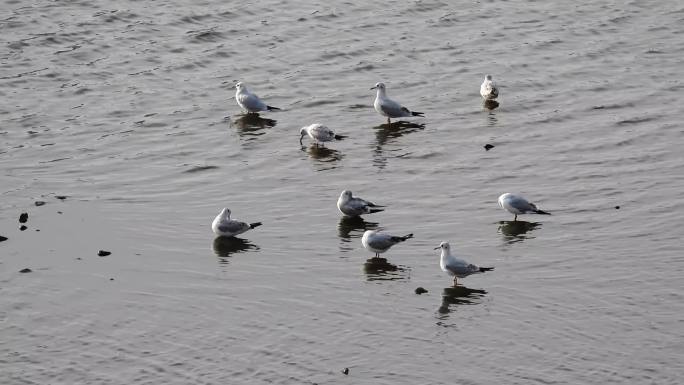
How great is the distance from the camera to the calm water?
669 inches

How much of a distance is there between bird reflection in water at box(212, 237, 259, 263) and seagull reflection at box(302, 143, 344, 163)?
17.5 ft

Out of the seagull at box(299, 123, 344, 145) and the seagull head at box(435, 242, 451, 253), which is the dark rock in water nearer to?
the seagull head at box(435, 242, 451, 253)

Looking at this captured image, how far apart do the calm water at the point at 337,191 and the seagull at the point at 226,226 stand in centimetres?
32

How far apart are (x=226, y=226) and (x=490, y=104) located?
1104 cm

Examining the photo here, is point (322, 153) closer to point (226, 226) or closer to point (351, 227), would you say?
point (351, 227)

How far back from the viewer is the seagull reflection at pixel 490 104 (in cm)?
2995

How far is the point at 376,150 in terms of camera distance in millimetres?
27172

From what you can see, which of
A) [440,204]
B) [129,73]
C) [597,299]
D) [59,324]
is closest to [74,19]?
[129,73]

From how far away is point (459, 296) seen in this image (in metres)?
19.0

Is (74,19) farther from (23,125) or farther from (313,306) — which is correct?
(313,306)

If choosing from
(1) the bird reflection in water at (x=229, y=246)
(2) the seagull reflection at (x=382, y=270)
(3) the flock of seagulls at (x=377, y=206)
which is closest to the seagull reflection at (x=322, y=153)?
(3) the flock of seagulls at (x=377, y=206)

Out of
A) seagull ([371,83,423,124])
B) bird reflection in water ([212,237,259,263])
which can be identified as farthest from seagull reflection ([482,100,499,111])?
bird reflection in water ([212,237,259,263])

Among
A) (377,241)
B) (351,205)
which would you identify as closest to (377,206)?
(351,205)

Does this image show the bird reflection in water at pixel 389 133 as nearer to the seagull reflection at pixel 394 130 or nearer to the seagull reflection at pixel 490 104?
the seagull reflection at pixel 394 130
